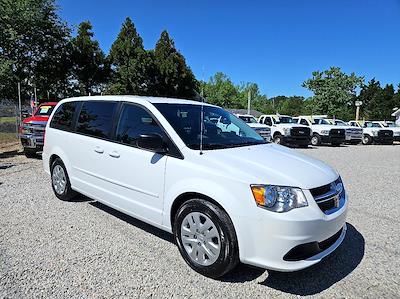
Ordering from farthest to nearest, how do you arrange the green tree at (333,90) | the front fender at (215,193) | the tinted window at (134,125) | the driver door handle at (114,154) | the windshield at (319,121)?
1. the green tree at (333,90)
2. the windshield at (319,121)
3. the driver door handle at (114,154)
4. the tinted window at (134,125)
5. the front fender at (215,193)

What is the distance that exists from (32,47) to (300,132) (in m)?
17.5

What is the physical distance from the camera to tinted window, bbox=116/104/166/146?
4.03 meters

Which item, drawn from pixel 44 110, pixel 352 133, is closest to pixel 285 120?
pixel 352 133

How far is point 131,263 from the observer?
3.61m

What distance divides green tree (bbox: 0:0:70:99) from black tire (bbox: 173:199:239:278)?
571 inches

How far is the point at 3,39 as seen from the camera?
1744cm

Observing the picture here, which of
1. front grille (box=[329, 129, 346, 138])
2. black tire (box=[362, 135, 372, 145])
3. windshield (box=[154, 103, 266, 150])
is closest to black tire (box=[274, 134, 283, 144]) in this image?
front grille (box=[329, 129, 346, 138])

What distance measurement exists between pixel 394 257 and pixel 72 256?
12.3 feet

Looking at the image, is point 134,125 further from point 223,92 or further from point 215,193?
point 223,92

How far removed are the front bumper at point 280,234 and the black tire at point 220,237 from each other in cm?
8

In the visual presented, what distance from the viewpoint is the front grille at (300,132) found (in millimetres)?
18188

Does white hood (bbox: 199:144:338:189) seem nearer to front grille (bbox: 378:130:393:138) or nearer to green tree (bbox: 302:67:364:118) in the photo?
front grille (bbox: 378:130:393:138)

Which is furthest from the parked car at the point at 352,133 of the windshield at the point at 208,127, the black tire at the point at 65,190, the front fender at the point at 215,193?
the front fender at the point at 215,193

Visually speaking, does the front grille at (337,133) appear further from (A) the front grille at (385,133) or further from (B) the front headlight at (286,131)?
(A) the front grille at (385,133)
